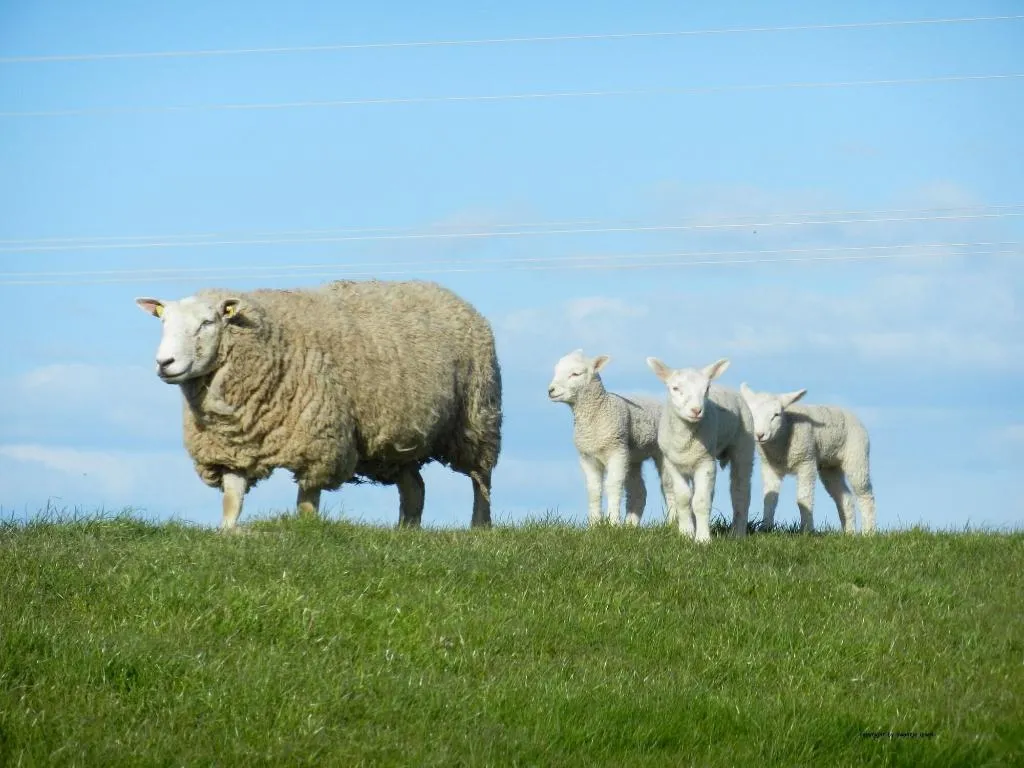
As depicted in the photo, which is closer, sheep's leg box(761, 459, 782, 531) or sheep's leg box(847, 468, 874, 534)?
sheep's leg box(761, 459, 782, 531)

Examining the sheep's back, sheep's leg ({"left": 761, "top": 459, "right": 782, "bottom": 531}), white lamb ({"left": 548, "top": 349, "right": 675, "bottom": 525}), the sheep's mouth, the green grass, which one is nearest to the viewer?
the green grass

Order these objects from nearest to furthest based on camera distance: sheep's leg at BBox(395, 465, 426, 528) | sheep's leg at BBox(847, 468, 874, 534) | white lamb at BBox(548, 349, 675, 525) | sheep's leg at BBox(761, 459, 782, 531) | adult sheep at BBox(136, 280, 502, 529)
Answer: adult sheep at BBox(136, 280, 502, 529) → white lamb at BBox(548, 349, 675, 525) → sheep's leg at BBox(761, 459, 782, 531) → sheep's leg at BBox(847, 468, 874, 534) → sheep's leg at BBox(395, 465, 426, 528)

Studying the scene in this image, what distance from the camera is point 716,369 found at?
533 inches

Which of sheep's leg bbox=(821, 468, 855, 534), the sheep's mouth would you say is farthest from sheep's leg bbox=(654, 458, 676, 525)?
the sheep's mouth

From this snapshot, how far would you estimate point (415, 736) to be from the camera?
7703 mm

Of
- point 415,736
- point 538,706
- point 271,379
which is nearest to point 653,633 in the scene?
point 538,706

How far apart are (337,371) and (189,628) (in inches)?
227

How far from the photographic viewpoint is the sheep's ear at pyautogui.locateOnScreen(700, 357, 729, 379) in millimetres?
13461

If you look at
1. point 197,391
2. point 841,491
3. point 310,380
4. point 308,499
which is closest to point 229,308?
point 197,391

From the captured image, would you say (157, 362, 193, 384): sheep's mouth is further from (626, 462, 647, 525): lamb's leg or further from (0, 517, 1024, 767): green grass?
(626, 462, 647, 525): lamb's leg

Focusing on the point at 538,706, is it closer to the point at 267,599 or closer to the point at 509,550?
the point at 267,599

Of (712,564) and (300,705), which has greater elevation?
(712,564)

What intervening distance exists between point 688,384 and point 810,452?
2.93 metres

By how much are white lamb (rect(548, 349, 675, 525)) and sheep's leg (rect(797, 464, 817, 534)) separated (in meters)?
1.45
